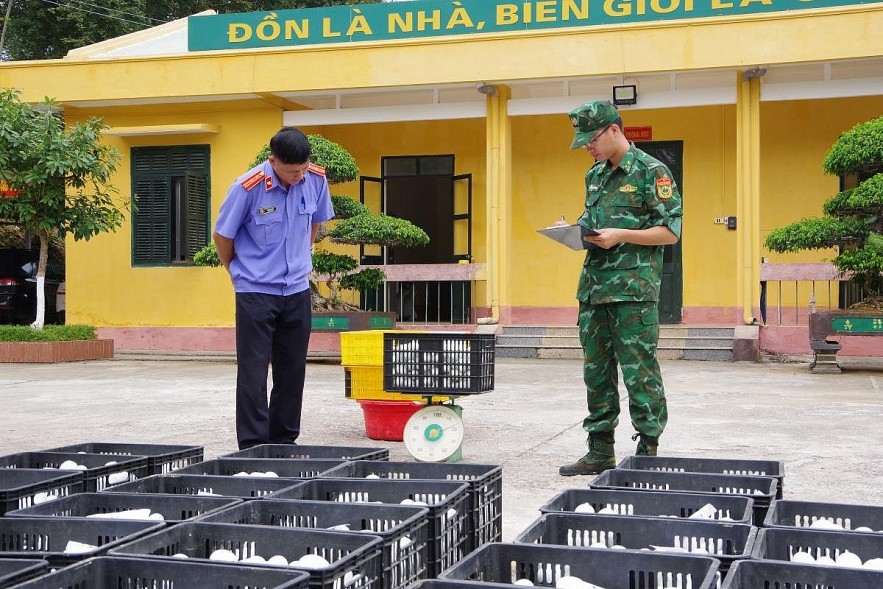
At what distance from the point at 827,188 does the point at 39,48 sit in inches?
864

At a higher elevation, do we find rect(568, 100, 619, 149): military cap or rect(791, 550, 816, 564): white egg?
rect(568, 100, 619, 149): military cap

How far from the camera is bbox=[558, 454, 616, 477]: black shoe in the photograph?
15.6ft

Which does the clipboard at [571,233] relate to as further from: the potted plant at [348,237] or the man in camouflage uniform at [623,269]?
the potted plant at [348,237]

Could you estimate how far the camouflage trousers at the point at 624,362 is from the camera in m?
4.60

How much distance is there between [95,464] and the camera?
12.1 ft

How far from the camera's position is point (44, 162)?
13.1 m

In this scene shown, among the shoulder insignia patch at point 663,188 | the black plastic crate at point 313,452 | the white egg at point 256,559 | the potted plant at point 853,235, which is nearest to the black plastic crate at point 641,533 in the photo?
the white egg at point 256,559

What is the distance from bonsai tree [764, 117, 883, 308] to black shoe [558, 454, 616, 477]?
6935 millimetres

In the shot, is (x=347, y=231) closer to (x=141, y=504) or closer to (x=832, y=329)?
(x=832, y=329)

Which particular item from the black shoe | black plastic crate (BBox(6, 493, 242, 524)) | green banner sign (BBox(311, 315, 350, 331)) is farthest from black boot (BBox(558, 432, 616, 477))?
green banner sign (BBox(311, 315, 350, 331))

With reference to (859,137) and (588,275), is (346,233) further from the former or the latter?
(588,275)

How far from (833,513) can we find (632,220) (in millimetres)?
2176

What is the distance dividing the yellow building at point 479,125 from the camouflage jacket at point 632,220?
8.98 meters

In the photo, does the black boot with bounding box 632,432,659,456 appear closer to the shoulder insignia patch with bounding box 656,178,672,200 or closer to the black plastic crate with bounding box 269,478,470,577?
the shoulder insignia patch with bounding box 656,178,672,200
